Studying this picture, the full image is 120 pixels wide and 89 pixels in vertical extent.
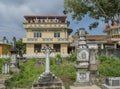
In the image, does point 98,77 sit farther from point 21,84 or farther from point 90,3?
point 90,3

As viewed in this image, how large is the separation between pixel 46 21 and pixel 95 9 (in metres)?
22.8

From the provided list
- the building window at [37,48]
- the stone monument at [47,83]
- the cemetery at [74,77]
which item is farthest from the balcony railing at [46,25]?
the stone monument at [47,83]

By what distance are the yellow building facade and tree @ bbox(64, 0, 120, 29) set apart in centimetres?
2010

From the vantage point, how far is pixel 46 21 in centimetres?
6294

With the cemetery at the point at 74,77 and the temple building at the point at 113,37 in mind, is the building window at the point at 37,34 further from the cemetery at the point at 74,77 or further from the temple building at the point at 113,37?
the cemetery at the point at 74,77

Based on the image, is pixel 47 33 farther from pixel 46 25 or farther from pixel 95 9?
pixel 95 9

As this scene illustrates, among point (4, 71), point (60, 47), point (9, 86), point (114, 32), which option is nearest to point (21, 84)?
point (9, 86)

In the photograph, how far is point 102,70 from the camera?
23766 mm

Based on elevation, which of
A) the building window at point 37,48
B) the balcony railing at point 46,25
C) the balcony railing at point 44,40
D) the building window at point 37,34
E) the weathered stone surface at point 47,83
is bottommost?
the weathered stone surface at point 47,83

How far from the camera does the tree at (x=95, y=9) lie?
3962 centimetres

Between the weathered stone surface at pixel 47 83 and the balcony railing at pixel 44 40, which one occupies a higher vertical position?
the balcony railing at pixel 44 40

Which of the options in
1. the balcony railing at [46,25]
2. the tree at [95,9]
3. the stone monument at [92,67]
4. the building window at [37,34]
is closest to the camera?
the stone monument at [92,67]

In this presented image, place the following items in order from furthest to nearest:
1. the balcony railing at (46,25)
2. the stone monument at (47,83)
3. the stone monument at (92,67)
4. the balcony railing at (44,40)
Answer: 1. the balcony railing at (46,25)
2. the balcony railing at (44,40)
3. the stone monument at (92,67)
4. the stone monument at (47,83)

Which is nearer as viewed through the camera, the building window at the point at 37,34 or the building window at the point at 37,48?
the building window at the point at 37,48
